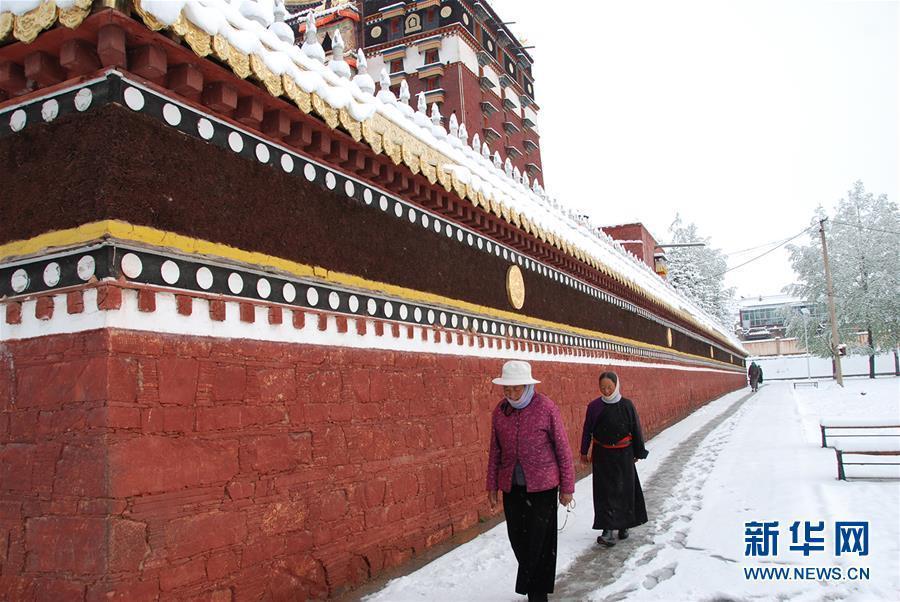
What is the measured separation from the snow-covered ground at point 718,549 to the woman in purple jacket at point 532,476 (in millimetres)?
Answer: 358

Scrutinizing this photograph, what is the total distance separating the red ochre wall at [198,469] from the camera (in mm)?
3449

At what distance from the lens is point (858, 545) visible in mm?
5344

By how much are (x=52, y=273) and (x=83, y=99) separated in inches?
38.5

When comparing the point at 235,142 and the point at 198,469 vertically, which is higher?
the point at 235,142

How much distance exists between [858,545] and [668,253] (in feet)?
193

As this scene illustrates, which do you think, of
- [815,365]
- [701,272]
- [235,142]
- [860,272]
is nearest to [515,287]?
[235,142]

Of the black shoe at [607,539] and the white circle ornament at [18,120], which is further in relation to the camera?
the black shoe at [607,539]

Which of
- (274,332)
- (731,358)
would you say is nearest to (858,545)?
(274,332)

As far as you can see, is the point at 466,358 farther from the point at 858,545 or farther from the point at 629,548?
the point at 858,545

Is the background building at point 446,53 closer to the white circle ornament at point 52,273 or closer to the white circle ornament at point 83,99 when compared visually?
the white circle ornament at point 83,99

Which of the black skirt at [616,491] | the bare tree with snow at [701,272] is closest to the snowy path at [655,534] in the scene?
the black skirt at [616,491]

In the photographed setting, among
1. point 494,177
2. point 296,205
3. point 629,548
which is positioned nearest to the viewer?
point 296,205

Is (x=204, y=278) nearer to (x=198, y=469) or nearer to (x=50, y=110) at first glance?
(x=198, y=469)

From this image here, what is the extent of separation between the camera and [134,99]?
383 centimetres
